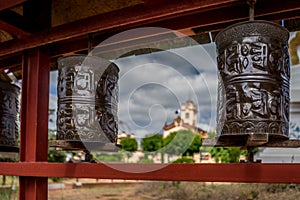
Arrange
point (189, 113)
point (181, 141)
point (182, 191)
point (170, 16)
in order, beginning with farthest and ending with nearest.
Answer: point (182, 191) < point (181, 141) < point (189, 113) < point (170, 16)

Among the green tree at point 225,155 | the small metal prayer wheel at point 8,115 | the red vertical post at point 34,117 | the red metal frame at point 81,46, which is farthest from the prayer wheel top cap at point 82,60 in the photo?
the green tree at point 225,155

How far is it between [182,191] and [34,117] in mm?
3277

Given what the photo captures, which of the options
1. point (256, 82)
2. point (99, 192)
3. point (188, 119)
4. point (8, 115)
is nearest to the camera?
point (256, 82)

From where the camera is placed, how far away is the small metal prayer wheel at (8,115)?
5.24 feet

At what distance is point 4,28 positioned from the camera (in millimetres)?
1364

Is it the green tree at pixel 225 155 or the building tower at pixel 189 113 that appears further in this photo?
the green tree at pixel 225 155

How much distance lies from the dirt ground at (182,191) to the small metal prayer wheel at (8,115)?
252cm

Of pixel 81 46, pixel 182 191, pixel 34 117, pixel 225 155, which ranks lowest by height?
pixel 182 191

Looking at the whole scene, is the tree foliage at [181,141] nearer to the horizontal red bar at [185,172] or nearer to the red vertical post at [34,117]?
the horizontal red bar at [185,172]

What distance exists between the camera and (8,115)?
1.64 m

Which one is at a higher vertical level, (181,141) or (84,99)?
(84,99)

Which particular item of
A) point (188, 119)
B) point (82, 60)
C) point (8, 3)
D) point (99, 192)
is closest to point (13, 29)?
point (8, 3)

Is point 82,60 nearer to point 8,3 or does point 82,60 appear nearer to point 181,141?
point 8,3

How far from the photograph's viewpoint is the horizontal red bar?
33.3 inches
